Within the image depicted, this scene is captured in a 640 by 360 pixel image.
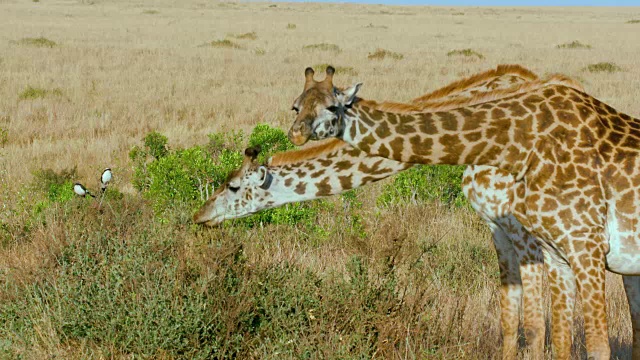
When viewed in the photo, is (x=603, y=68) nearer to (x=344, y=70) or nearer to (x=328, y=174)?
(x=344, y=70)

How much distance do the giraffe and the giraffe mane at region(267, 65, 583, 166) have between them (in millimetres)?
41

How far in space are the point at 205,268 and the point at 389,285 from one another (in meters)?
1.22

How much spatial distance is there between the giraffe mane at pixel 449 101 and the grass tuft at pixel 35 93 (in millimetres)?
13474

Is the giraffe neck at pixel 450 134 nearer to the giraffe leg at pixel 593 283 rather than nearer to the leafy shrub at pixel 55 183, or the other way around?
the giraffe leg at pixel 593 283

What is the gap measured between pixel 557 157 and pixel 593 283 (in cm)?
73

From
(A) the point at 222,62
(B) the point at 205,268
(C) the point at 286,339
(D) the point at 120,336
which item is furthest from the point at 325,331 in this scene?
(A) the point at 222,62

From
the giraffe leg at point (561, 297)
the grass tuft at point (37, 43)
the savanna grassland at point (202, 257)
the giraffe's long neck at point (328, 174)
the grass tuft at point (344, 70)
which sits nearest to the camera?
the giraffe leg at point (561, 297)

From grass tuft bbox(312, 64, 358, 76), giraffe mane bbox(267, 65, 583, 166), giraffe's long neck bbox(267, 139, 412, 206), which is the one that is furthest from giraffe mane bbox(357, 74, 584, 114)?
grass tuft bbox(312, 64, 358, 76)

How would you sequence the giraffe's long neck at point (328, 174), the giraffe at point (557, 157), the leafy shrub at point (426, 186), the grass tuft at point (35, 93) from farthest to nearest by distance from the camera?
the grass tuft at point (35, 93)
the leafy shrub at point (426, 186)
the giraffe's long neck at point (328, 174)
the giraffe at point (557, 157)

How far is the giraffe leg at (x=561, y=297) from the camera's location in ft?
15.1

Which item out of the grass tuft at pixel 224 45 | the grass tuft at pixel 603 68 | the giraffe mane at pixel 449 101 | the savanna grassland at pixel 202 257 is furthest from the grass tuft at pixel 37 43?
the giraffe mane at pixel 449 101

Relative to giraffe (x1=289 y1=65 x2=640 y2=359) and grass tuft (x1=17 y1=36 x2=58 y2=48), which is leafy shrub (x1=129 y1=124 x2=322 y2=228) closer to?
giraffe (x1=289 y1=65 x2=640 y2=359)

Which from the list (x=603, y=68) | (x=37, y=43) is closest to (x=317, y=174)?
(x=603, y=68)

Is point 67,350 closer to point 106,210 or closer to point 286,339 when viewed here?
point 286,339
